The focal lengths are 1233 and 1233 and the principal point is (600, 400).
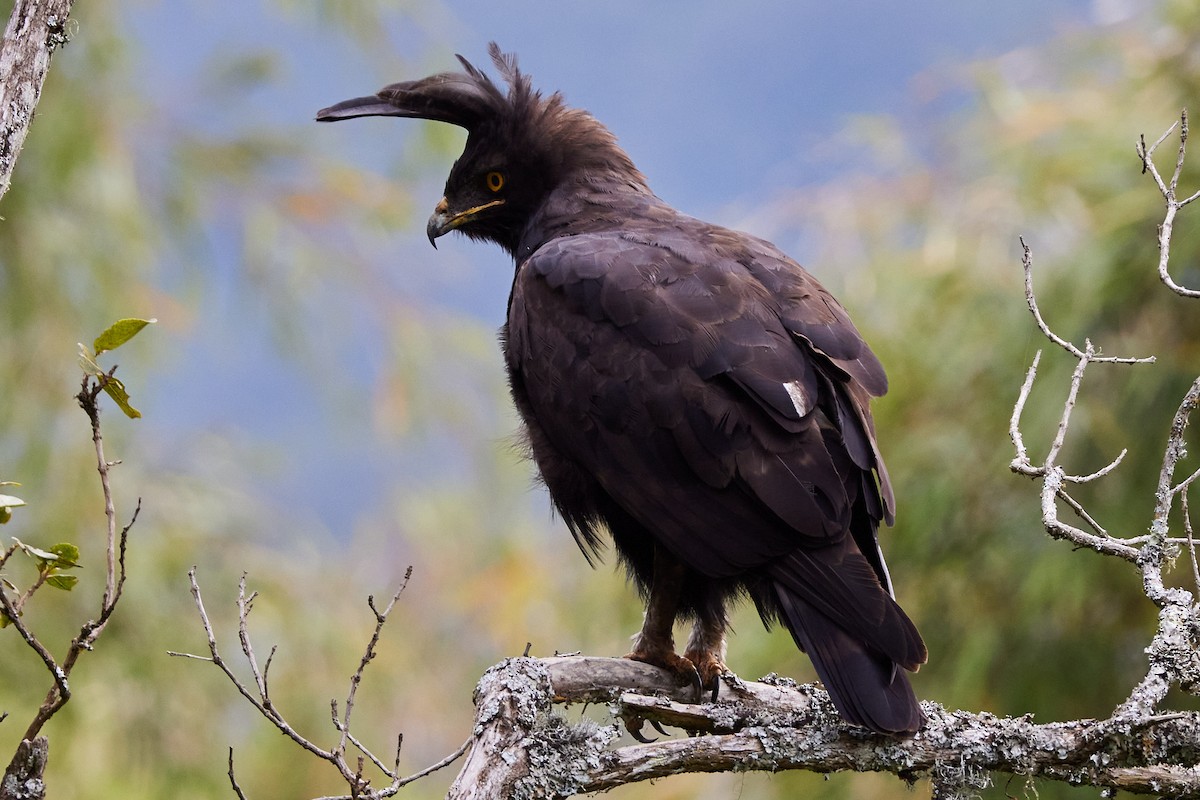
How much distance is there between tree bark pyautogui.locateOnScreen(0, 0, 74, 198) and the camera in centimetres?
205

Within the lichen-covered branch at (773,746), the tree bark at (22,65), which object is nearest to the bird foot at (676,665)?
the lichen-covered branch at (773,746)

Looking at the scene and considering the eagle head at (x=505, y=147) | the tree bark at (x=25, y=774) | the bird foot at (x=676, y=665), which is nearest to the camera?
the tree bark at (x=25, y=774)

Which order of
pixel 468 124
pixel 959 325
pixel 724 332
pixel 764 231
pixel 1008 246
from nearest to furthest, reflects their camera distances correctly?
pixel 724 332, pixel 468 124, pixel 959 325, pixel 1008 246, pixel 764 231

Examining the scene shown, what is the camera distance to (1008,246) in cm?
623

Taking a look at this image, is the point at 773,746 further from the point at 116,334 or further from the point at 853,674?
the point at 116,334

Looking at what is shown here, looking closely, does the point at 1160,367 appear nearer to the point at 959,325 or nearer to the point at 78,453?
the point at 959,325

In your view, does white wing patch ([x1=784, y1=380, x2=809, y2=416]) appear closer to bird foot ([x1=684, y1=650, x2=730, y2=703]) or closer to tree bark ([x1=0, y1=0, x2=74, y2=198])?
bird foot ([x1=684, y1=650, x2=730, y2=703])

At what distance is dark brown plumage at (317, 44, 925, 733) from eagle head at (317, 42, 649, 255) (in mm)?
503

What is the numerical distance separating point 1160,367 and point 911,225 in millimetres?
2325

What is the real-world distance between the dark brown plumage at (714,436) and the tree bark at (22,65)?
60.3 inches

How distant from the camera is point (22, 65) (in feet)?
6.81

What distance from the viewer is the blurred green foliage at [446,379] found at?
5203 mm

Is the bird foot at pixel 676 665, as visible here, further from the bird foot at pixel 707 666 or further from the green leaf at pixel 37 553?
the green leaf at pixel 37 553

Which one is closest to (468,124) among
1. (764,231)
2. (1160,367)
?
(1160,367)
